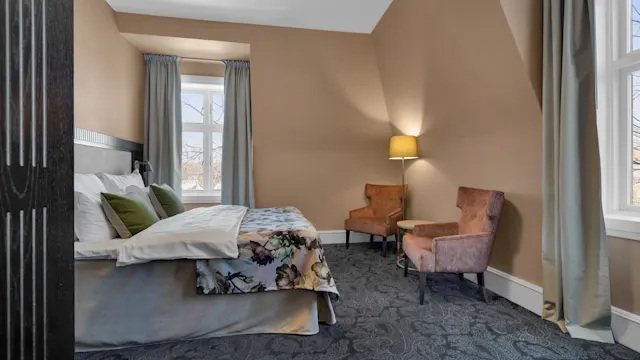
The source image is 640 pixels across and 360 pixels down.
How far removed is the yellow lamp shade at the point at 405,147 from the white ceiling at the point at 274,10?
1477mm

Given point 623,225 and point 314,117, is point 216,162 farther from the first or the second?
point 623,225

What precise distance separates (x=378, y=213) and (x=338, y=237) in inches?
27.4

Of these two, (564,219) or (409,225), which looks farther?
(409,225)

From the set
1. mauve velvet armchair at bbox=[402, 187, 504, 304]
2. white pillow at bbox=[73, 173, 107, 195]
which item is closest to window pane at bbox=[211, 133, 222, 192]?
white pillow at bbox=[73, 173, 107, 195]

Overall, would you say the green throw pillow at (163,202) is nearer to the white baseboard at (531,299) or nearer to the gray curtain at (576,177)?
the white baseboard at (531,299)

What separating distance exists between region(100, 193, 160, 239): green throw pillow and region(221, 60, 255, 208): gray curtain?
2125 mm

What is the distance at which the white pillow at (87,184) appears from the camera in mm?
2214

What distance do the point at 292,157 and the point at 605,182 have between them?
327 cm

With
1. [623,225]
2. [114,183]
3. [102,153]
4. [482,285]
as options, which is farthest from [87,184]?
[623,225]

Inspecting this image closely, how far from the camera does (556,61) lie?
200 centimetres

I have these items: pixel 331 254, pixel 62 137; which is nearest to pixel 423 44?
pixel 331 254

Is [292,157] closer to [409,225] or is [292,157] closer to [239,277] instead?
[409,225]

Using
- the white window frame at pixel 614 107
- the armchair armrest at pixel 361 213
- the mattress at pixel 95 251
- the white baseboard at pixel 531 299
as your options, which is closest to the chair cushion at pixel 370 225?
the armchair armrest at pixel 361 213

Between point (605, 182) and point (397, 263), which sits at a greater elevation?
point (605, 182)
